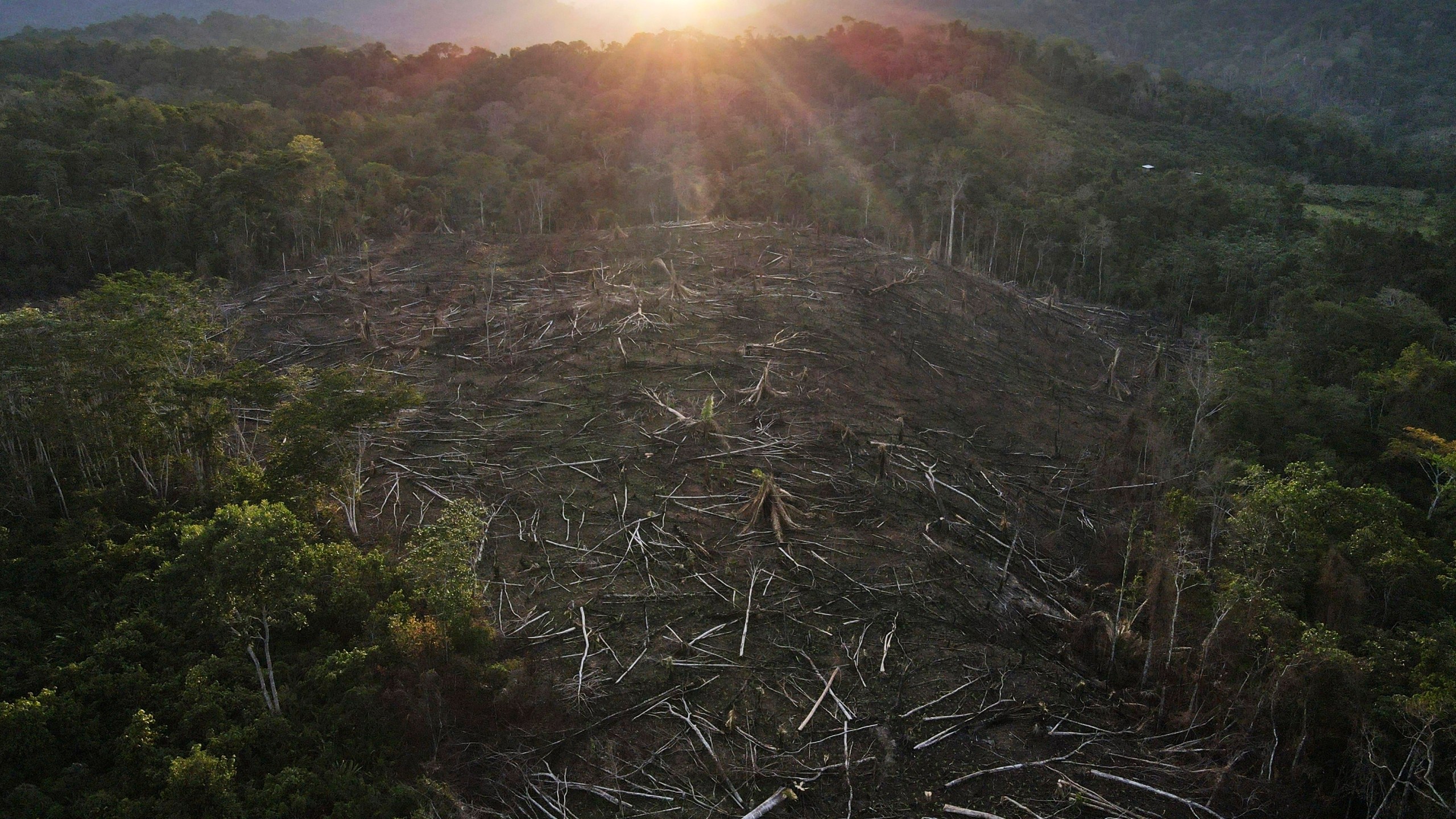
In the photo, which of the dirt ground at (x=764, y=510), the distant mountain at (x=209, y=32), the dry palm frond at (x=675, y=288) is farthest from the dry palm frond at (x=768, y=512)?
the distant mountain at (x=209, y=32)

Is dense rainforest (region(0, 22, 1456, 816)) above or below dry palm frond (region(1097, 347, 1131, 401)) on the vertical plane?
above

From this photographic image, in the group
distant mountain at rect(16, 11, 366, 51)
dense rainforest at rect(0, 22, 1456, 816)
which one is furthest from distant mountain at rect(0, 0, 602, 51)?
dense rainforest at rect(0, 22, 1456, 816)

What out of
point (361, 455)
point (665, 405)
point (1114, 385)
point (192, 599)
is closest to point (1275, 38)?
point (1114, 385)

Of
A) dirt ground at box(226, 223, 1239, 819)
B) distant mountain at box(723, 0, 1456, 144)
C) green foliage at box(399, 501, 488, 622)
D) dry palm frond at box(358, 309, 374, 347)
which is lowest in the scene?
dirt ground at box(226, 223, 1239, 819)

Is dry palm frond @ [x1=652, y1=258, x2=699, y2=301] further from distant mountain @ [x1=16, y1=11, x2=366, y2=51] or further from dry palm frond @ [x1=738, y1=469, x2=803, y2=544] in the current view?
distant mountain @ [x1=16, y1=11, x2=366, y2=51]

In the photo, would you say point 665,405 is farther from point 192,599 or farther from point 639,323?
point 192,599

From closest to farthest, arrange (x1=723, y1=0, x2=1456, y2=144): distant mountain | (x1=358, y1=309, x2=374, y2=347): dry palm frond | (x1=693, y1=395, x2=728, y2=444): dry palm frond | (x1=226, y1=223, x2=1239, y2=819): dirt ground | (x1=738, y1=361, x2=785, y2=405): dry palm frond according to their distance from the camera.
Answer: (x1=226, y1=223, x2=1239, y2=819): dirt ground, (x1=693, y1=395, x2=728, y2=444): dry palm frond, (x1=738, y1=361, x2=785, y2=405): dry palm frond, (x1=358, y1=309, x2=374, y2=347): dry palm frond, (x1=723, y1=0, x2=1456, y2=144): distant mountain

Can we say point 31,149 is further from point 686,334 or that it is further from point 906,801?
point 906,801
